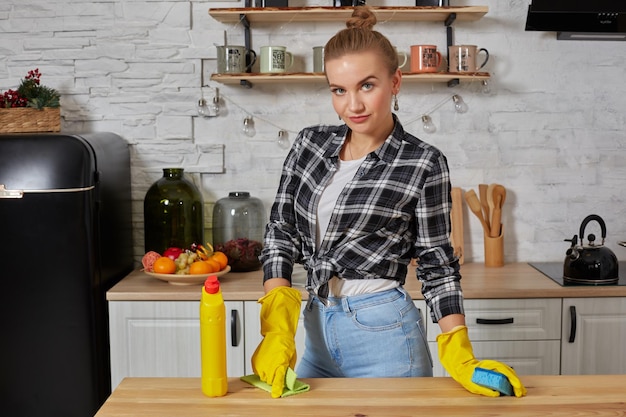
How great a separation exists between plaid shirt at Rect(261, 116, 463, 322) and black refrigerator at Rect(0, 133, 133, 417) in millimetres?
1203

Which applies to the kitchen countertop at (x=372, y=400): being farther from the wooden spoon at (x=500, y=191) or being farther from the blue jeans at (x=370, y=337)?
the wooden spoon at (x=500, y=191)

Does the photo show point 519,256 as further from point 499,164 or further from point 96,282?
point 96,282

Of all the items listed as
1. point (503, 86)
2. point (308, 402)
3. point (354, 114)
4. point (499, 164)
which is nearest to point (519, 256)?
point (499, 164)

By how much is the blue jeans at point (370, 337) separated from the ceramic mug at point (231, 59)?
A: 1559 millimetres

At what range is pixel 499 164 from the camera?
355 cm

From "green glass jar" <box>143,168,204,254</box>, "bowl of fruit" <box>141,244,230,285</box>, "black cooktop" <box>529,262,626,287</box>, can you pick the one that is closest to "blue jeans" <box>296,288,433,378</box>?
"bowl of fruit" <box>141,244,230,285</box>

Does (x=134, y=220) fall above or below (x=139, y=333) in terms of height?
above

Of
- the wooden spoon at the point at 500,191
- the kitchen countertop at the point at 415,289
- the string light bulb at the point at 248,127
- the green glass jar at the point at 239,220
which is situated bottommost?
the kitchen countertop at the point at 415,289

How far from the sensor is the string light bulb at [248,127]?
351 cm

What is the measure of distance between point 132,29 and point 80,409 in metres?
1.63

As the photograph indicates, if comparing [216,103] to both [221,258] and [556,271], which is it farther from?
[556,271]

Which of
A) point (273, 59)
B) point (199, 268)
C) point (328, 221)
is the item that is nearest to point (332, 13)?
point (273, 59)

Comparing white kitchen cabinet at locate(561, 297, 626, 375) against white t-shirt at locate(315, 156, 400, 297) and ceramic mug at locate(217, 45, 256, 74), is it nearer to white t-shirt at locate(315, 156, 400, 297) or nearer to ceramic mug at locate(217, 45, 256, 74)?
white t-shirt at locate(315, 156, 400, 297)

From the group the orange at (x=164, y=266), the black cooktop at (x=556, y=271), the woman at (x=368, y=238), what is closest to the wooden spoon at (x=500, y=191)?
the black cooktop at (x=556, y=271)
